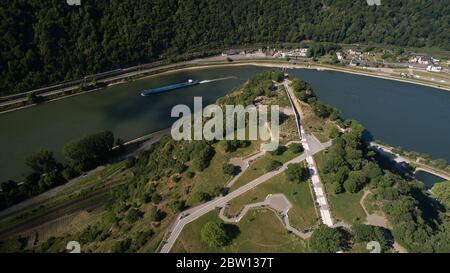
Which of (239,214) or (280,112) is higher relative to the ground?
(280,112)

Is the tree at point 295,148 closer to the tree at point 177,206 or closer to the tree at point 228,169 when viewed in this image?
the tree at point 228,169

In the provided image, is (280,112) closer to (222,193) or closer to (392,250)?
(222,193)

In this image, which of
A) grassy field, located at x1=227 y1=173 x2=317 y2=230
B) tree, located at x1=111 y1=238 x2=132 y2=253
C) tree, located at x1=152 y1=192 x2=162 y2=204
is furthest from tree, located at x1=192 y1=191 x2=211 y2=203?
tree, located at x1=111 y1=238 x2=132 y2=253

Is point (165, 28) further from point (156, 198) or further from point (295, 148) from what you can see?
point (156, 198)

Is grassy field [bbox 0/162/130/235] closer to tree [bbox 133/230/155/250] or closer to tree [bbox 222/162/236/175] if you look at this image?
tree [bbox 133/230/155/250]

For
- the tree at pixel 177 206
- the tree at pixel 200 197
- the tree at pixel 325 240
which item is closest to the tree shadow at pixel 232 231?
the tree at pixel 200 197

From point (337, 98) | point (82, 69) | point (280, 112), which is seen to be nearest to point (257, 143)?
point (280, 112)
